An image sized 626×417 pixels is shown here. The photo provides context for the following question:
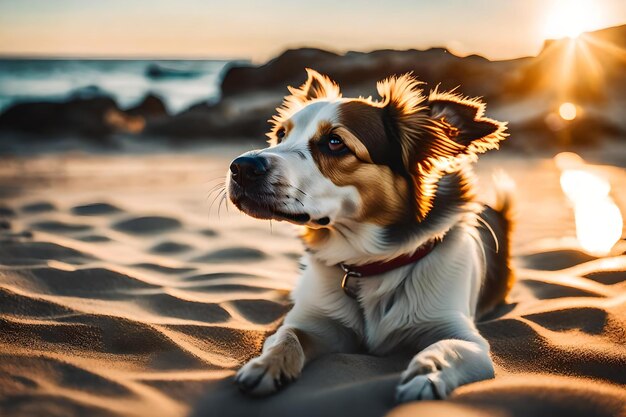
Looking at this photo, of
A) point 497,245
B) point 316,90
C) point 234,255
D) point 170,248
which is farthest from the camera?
point 170,248

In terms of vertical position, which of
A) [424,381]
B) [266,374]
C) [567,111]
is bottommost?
[266,374]

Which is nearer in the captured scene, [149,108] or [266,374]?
[266,374]

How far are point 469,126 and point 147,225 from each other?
145 inches

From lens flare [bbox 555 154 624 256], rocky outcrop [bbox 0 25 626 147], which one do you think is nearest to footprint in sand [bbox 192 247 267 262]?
lens flare [bbox 555 154 624 256]

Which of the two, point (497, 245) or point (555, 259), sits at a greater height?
point (497, 245)

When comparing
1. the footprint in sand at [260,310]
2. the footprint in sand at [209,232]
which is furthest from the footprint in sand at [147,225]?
the footprint in sand at [260,310]

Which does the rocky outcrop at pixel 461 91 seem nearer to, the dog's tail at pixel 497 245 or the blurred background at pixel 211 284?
the blurred background at pixel 211 284

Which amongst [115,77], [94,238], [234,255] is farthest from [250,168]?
[115,77]

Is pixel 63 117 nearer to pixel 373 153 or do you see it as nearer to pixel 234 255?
pixel 234 255

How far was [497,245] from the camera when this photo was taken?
4266 mm

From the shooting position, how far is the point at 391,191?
344cm

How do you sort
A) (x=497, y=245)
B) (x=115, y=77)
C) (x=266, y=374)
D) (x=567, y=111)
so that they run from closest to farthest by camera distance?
(x=266, y=374), (x=497, y=245), (x=567, y=111), (x=115, y=77)

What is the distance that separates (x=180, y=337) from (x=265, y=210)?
84cm

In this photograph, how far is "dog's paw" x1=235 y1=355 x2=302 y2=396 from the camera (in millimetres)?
2619
